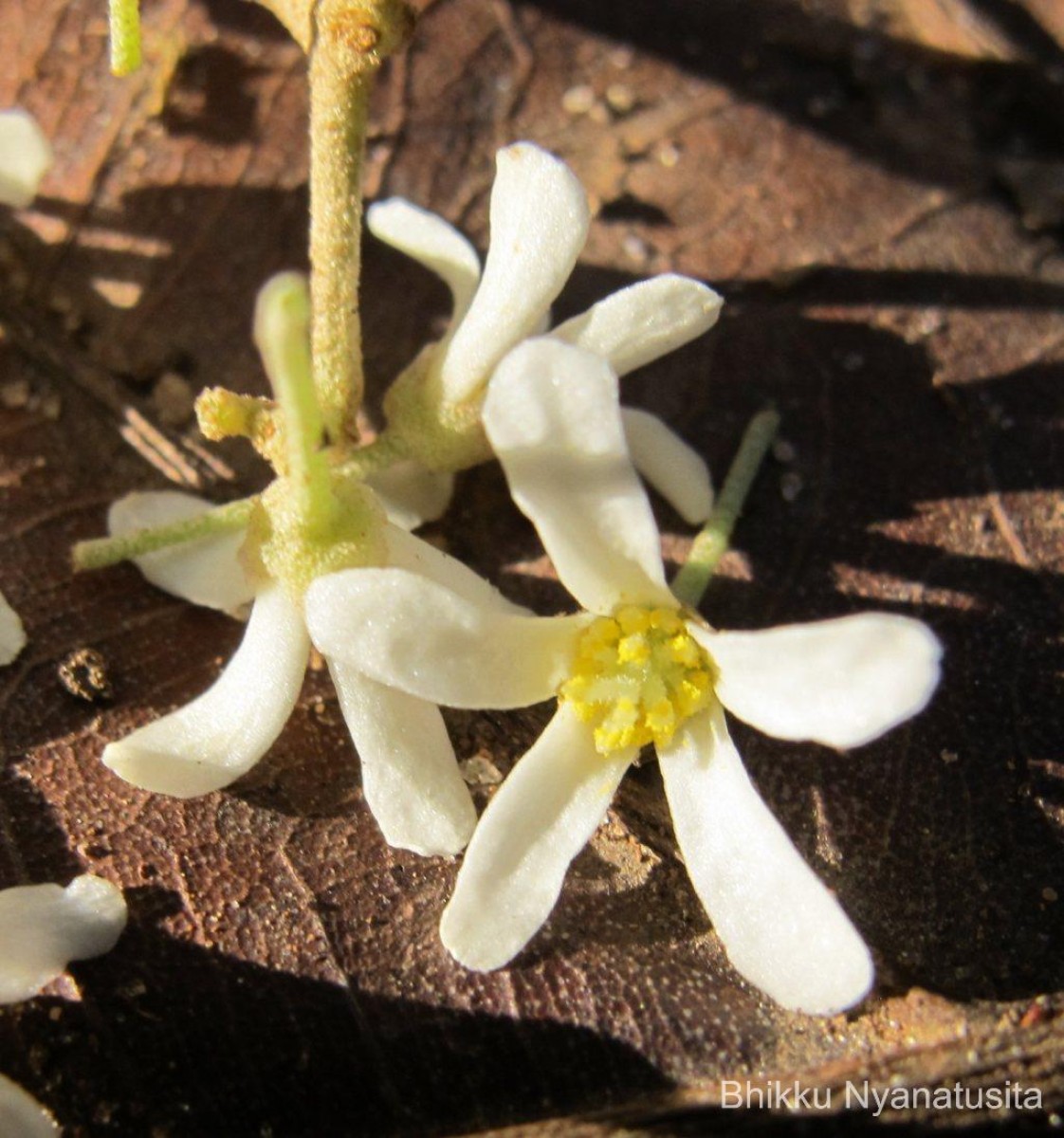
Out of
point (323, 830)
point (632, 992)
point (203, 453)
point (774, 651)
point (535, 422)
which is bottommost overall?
point (632, 992)

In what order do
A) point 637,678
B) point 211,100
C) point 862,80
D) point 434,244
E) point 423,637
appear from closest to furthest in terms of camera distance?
point 423,637 < point 637,678 < point 434,244 < point 211,100 < point 862,80

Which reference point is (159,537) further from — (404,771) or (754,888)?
(754,888)

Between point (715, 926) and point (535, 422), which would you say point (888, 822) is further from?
point (535, 422)

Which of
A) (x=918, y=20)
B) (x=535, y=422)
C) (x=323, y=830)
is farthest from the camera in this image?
(x=918, y=20)

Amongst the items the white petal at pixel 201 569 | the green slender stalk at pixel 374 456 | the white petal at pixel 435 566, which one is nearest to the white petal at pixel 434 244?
the green slender stalk at pixel 374 456

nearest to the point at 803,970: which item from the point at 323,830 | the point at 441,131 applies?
the point at 323,830

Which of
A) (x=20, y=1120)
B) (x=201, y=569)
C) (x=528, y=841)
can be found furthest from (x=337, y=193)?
(x=20, y=1120)
